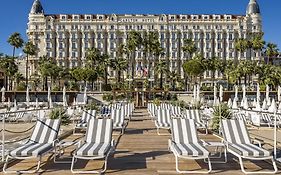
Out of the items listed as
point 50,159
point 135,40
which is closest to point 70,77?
point 135,40

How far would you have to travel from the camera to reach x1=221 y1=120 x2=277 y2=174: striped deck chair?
6906mm

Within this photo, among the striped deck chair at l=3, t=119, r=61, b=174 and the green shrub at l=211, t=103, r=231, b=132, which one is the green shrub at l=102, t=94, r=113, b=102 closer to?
the green shrub at l=211, t=103, r=231, b=132

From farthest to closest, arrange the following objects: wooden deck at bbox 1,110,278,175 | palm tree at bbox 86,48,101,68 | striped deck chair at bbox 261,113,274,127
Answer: palm tree at bbox 86,48,101,68 → striped deck chair at bbox 261,113,274,127 → wooden deck at bbox 1,110,278,175

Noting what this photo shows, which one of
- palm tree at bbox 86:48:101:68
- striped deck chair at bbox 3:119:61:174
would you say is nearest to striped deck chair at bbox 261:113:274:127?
striped deck chair at bbox 3:119:61:174

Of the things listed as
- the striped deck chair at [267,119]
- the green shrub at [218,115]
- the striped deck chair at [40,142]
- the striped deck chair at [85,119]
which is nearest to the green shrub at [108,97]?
the striped deck chair at [267,119]

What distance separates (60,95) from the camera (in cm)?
5806

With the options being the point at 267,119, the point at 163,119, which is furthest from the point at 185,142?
the point at 267,119

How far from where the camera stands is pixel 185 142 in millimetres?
8156

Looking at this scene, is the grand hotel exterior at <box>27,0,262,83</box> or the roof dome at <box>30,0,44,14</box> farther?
the roof dome at <box>30,0,44,14</box>

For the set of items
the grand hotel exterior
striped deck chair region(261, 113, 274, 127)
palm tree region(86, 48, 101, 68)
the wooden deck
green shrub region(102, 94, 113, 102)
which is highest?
the grand hotel exterior

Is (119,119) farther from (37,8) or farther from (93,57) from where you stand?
(37,8)

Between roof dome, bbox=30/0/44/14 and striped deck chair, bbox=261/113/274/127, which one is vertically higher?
roof dome, bbox=30/0/44/14

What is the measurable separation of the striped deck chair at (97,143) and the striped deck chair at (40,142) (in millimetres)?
580

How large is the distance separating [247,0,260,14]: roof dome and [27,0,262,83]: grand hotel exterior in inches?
252
